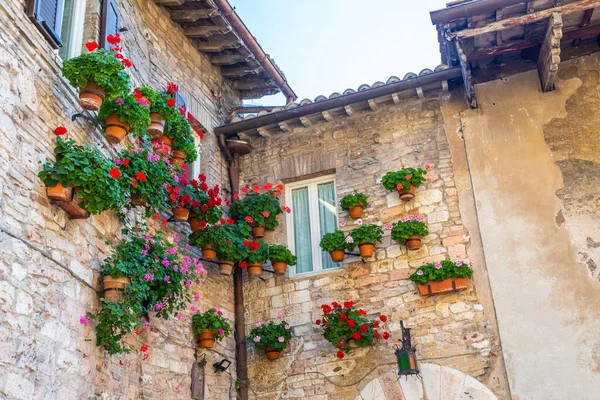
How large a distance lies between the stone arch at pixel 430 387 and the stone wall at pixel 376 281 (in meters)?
0.08

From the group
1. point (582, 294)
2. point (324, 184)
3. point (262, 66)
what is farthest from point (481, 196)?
point (262, 66)

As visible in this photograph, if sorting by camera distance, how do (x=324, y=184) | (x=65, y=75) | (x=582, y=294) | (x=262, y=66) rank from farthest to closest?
(x=262, y=66)
(x=324, y=184)
(x=582, y=294)
(x=65, y=75)

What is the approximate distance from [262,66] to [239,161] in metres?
1.49

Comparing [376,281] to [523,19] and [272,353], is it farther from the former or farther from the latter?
[523,19]

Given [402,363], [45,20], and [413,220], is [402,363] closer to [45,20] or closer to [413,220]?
[413,220]

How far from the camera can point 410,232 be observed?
7523 mm

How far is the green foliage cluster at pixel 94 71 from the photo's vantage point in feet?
17.7

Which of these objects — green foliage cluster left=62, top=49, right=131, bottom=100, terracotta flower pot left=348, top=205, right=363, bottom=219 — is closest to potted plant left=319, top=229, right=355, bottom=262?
terracotta flower pot left=348, top=205, right=363, bottom=219

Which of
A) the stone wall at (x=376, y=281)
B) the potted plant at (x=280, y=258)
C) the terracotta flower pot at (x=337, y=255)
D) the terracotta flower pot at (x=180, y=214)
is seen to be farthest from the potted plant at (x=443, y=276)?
the terracotta flower pot at (x=180, y=214)

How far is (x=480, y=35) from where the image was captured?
7.50 metres

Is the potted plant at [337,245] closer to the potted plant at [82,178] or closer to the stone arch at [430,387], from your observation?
the stone arch at [430,387]

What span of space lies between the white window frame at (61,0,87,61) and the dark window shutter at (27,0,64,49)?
1.12ft

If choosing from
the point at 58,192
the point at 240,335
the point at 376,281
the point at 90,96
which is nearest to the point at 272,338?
the point at 240,335

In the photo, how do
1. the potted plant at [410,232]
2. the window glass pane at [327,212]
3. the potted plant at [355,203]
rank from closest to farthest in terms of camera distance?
the potted plant at [410,232], the potted plant at [355,203], the window glass pane at [327,212]
